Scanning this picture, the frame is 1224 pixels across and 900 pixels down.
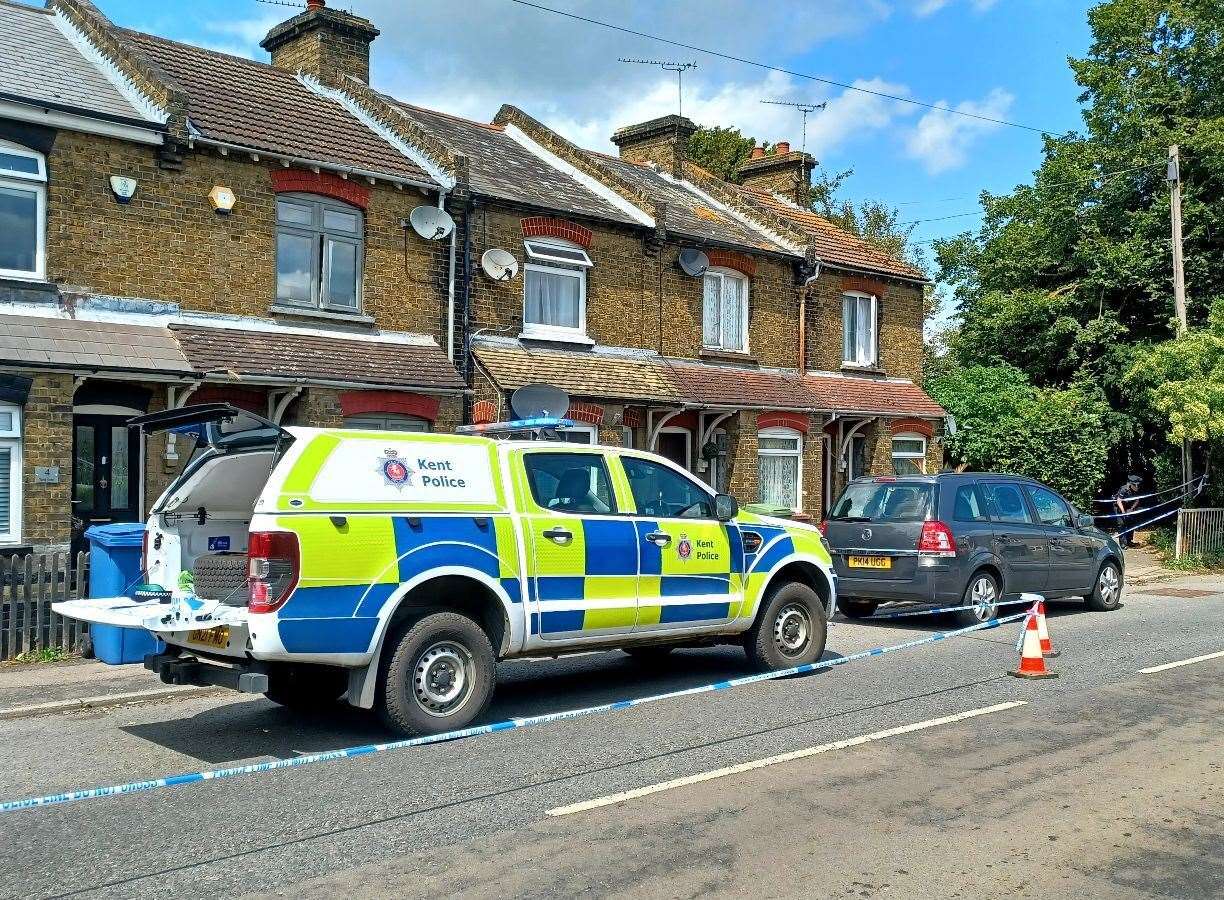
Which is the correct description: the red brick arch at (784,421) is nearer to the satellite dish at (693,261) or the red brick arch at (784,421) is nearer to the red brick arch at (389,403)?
the satellite dish at (693,261)

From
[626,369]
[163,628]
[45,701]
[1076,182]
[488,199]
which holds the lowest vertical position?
[45,701]

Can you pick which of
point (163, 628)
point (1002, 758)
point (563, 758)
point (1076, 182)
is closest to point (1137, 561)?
point (1076, 182)

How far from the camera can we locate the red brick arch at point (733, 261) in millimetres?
21156

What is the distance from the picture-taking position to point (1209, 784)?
21.0 ft

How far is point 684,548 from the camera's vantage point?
894 centimetres

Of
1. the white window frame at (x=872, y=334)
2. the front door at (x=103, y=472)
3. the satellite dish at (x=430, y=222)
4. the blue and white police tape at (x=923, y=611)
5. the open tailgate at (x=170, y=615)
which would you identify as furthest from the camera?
the white window frame at (x=872, y=334)

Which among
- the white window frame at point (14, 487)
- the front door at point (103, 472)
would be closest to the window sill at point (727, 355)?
the front door at point (103, 472)

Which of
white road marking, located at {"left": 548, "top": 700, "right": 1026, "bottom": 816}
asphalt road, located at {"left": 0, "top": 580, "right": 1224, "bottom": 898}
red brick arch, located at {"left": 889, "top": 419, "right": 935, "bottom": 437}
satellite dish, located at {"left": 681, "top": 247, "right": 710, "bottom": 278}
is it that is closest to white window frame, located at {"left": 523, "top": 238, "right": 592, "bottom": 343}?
satellite dish, located at {"left": 681, "top": 247, "right": 710, "bottom": 278}

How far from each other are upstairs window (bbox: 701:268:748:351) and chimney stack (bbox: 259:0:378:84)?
7.02 metres

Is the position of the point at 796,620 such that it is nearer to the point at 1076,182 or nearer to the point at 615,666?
the point at 615,666

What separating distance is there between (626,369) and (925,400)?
8.41m

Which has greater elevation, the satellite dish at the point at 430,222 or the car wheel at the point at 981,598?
the satellite dish at the point at 430,222

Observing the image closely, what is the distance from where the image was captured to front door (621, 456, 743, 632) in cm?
870

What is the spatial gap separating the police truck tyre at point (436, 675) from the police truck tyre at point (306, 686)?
1.15 feet
